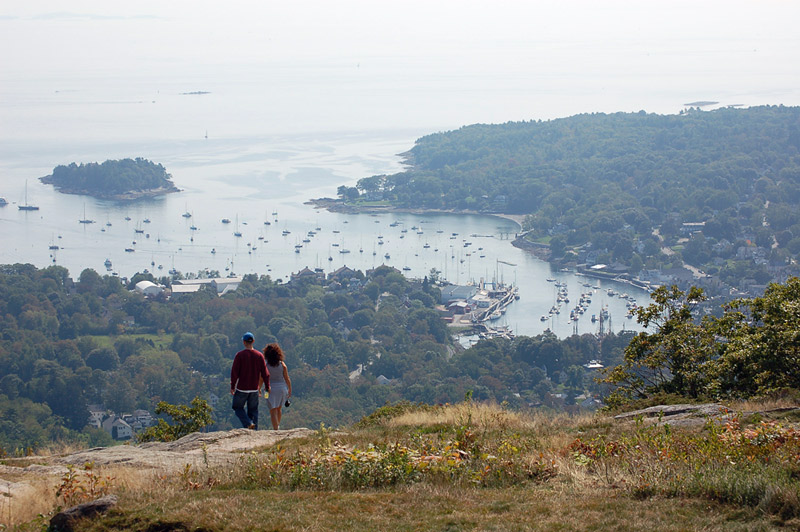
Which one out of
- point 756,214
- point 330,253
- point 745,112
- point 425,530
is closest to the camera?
point 425,530

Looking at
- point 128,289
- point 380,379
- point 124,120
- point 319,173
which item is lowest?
point 380,379

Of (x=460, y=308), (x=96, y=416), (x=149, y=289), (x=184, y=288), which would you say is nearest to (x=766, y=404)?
(x=96, y=416)

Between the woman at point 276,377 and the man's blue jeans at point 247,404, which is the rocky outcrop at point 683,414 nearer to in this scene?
the woman at point 276,377

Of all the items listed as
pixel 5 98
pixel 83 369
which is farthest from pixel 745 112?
pixel 5 98

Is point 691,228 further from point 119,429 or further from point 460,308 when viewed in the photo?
point 119,429

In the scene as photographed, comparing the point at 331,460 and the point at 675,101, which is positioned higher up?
the point at 675,101

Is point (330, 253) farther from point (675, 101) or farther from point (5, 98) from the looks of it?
point (5, 98)
